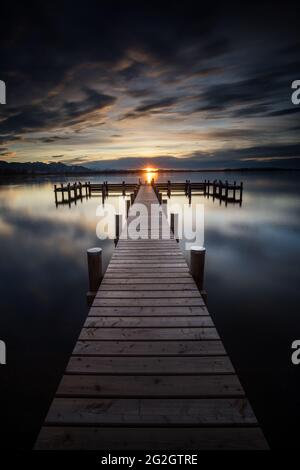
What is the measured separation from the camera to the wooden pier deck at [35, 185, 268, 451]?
6.63ft

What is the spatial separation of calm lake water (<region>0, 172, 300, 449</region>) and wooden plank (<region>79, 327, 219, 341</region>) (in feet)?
5.81

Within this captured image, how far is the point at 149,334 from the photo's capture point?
338cm

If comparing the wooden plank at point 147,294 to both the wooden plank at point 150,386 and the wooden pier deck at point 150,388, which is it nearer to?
the wooden pier deck at point 150,388

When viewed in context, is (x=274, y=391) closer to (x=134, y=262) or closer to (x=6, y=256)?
(x=134, y=262)

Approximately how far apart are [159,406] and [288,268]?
9.16 metres

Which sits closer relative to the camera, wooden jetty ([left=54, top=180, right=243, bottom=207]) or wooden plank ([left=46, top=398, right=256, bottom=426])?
wooden plank ([left=46, top=398, right=256, bottom=426])

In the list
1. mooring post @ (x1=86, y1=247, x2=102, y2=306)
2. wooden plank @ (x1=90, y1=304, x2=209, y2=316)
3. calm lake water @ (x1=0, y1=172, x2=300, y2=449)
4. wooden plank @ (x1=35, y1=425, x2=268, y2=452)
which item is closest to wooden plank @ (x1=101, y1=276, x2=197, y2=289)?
mooring post @ (x1=86, y1=247, x2=102, y2=306)

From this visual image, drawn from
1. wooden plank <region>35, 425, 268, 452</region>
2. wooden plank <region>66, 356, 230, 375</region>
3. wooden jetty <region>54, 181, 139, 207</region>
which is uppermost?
wooden jetty <region>54, 181, 139, 207</region>

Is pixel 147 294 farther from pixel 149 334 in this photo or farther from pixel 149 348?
pixel 149 348

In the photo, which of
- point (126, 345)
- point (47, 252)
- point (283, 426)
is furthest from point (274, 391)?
point (47, 252)

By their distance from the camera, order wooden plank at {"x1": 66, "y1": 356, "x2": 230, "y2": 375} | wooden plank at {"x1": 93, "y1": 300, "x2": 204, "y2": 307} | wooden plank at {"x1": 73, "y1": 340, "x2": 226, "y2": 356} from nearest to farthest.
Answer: wooden plank at {"x1": 66, "y1": 356, "x2": 230, "y2": 375} → wooden plank at {"x1": 73, "y1": 340, "x2": 226, "y2": 356} → wooden plank at {"x1": 93, "y1": 300, "x2": 204, "y2": 307}

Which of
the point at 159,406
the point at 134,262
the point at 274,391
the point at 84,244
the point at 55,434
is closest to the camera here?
the point at 55,434

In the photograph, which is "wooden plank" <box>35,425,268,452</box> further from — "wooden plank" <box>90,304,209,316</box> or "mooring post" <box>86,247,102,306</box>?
"mooring post" <box>86,247,102,306</box>

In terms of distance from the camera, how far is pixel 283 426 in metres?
3.66
